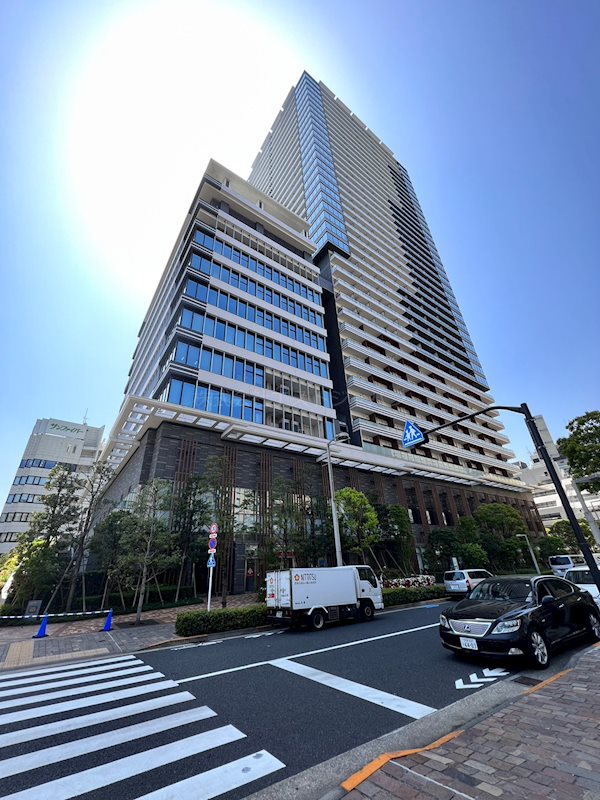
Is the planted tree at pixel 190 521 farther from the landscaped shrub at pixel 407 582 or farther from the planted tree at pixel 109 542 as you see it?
the landscaped shrub at pixel 407 582

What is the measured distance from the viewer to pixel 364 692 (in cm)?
561

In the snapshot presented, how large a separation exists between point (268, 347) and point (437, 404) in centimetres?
3014

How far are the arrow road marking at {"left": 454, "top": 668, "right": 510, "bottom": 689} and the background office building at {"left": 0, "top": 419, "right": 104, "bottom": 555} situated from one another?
Answer: 51.0 m

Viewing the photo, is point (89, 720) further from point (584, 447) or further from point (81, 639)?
point (584, 447)

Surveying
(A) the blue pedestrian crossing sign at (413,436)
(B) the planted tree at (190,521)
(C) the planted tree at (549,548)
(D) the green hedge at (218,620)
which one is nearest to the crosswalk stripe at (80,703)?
(D) the green hedge at (218,620)

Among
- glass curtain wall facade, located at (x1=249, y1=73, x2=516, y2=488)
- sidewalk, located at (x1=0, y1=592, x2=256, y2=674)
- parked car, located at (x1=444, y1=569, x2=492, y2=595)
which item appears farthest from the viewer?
glass curtain wall facade, located at (x1=249, y1=73, x2=516, y2=488)

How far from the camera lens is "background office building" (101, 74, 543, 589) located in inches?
997

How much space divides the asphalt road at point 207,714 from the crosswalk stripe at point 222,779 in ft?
0.04

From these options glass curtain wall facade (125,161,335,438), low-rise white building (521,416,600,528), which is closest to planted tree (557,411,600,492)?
glass curtain wall facade (125,161,335,438)

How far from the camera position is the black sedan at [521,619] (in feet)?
Result: 20.9

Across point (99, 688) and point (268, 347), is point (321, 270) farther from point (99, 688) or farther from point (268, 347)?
point (99, 688)

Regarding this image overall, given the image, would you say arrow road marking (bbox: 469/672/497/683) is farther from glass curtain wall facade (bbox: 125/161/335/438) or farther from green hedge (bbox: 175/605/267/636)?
glass curtain wall facade (bbox: 125/161/335/438)

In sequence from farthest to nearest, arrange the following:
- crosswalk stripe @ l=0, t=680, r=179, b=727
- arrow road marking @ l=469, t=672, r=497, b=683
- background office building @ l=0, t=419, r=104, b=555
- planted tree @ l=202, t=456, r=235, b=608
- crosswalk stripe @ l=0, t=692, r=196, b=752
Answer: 1. background office building @ l=0, t=419, r=104, b=555
2. planted tree @ l=202, t=456, r=235, b=608
3. arrow road marking @ l=469, t=672, r=497, b=683
4. crosswalk stripe @ l=0, t=680, r=179, b=727
5. crosswalk stripe @ l=0, t=692, r=196, b=752

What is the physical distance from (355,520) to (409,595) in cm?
604
